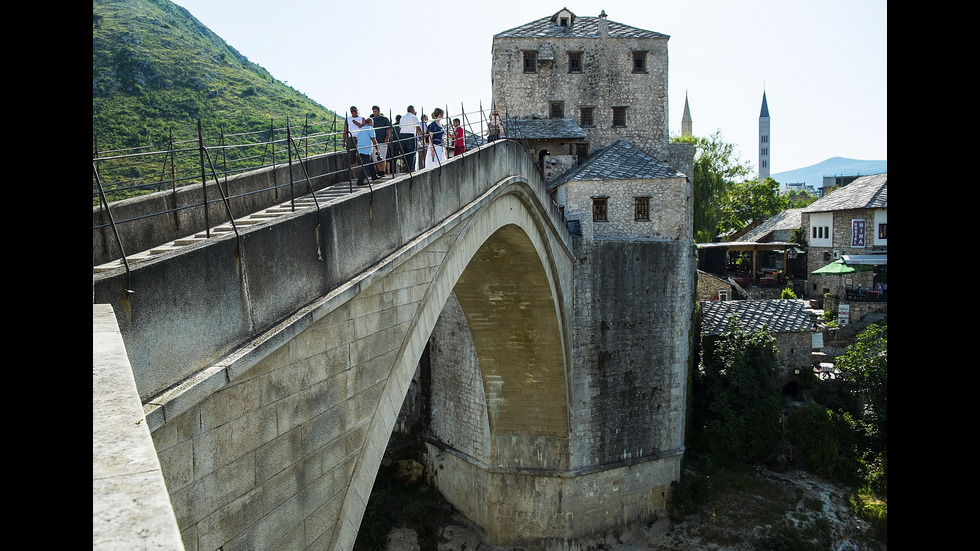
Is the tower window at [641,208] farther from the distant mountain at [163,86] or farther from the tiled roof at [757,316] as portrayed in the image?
the distant mountain at [163,86]

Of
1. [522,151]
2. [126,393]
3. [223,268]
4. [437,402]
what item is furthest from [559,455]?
[126,393]

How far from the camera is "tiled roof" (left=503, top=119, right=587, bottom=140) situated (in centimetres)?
1894

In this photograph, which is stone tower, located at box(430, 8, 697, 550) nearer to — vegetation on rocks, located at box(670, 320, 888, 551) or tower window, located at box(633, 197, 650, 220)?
tower window, located at box(633, 197, 650, 220)

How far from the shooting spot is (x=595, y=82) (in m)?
19.9

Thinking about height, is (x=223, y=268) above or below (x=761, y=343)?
above

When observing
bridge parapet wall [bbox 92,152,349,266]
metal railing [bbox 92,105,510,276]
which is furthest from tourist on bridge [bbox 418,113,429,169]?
bridge parapet wall [bbox 92,152,349,266]

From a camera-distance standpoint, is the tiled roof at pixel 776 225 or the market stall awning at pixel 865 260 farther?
the tiled roof at pixel 776 225

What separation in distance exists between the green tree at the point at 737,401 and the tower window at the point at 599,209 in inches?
248

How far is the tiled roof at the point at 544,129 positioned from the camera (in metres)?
18.9

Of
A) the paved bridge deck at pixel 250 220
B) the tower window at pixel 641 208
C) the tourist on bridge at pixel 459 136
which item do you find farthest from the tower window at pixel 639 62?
the paved bridge deck at pixel 250 220

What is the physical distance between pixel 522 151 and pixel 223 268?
9045 millimetres

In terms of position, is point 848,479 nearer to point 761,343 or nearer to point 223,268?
point 761,343
